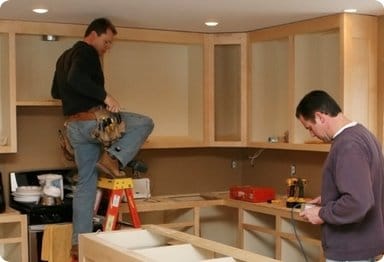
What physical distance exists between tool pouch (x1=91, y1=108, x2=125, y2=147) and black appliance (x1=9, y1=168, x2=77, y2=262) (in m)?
0.72

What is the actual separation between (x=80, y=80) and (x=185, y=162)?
6.02 ft

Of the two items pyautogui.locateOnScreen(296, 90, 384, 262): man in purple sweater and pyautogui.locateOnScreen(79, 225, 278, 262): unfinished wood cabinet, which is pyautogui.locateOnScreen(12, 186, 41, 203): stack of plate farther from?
pyautogui.locateOnScreen(296, 90, 384, 262): man in purple sweater

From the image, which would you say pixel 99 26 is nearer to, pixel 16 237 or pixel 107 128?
pixel 107 128

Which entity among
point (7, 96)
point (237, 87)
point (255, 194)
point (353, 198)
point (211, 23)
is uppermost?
point (211, 23)

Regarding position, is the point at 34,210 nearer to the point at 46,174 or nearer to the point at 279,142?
the point at 46,174

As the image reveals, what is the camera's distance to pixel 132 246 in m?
3.33

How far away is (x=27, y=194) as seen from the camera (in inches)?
178

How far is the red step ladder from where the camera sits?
4184mm

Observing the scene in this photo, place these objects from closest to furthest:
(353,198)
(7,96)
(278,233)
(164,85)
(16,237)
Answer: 1. (353,198)
2. (16,237)
3. (7,96)
4. (278,233)
5. (164,85)

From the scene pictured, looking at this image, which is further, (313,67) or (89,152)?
(313,67)

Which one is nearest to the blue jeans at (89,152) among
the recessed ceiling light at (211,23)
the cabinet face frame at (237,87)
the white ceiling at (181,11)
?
the white ceiling at (181,11)

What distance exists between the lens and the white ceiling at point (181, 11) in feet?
12.7

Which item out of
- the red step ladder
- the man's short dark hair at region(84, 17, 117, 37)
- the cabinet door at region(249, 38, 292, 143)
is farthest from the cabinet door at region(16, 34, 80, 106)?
the cabinet door at region(249, 38, 292, 143)

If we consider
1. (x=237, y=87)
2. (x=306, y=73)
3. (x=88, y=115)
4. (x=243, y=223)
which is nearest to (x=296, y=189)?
(x=243, y=223)
